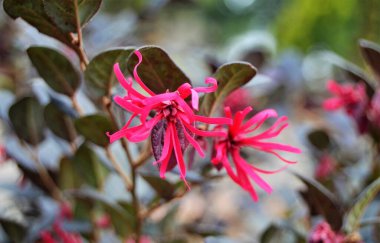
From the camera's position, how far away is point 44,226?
76cm

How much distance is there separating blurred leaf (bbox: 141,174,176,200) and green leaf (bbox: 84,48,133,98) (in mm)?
117

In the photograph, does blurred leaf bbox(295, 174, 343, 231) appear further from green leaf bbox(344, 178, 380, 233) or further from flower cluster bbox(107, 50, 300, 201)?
flower cluster bbox(107, 50, 300, 201)

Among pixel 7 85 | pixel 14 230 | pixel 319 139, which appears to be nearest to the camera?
pixel 14 230

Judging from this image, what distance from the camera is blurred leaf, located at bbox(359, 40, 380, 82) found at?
0.62m

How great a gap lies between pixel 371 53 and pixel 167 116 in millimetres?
368

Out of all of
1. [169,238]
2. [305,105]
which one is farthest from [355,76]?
[305,105]

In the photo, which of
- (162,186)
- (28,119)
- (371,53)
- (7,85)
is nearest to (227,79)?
(162,186)

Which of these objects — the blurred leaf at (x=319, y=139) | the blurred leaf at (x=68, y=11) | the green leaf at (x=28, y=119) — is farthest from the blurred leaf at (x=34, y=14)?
the blurred leaf at (x=319, y=139)

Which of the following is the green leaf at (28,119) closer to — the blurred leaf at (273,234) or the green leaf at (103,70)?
the green leaf at (103,70)

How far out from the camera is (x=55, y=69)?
0.53 meters

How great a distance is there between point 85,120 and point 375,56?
0.38 m

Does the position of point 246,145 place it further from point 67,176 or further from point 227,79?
point 67,176

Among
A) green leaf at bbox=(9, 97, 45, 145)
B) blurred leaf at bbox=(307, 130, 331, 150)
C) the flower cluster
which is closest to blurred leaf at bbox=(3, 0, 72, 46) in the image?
the flower cluster

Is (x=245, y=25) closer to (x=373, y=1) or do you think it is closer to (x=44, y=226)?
(x=373, y=1)
